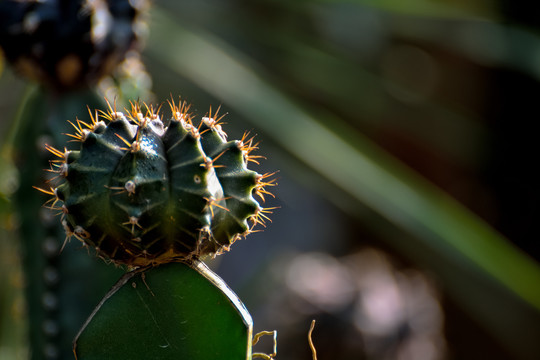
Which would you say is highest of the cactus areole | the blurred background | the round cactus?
the cactus areole

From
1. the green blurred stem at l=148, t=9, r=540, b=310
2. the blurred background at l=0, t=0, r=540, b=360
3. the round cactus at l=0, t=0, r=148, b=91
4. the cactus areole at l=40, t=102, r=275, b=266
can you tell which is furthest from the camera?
the blurred background at l=0, t=0, r=540, b=360

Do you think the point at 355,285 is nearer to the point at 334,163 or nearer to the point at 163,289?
the point at 334,163

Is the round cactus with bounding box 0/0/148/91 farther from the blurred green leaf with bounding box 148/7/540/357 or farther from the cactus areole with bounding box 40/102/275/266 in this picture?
the blurred green leaf with bounding box 148/7/540/357

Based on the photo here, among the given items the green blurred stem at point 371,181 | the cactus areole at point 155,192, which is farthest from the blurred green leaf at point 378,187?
the cactus areole at point 155,192

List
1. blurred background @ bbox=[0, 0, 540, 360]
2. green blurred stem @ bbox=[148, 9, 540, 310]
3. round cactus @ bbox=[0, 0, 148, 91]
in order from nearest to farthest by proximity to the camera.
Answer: round cactus @ bbox=[0, 0, 148, 91]
green blurred stem @ bbox=[148, 9, 540, 310]
blurred background @ bbox=[0, 0, 540, 360]

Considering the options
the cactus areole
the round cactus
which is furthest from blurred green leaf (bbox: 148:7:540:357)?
the cactus areole

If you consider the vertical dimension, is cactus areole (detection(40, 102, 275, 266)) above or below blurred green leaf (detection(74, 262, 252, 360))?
above

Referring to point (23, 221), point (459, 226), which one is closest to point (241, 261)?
point (459, 226)
